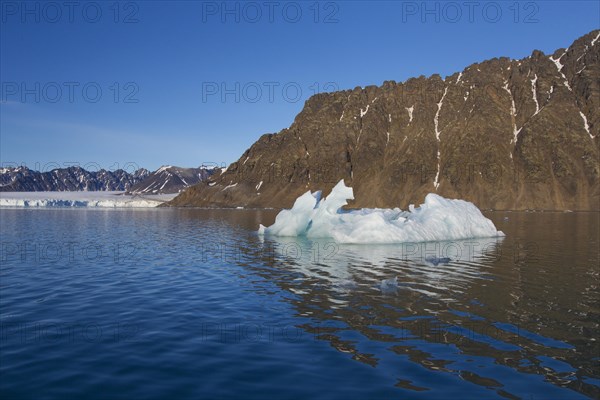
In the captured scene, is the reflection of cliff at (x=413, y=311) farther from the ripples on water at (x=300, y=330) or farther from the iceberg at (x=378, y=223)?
the iceberg at (x=378, y=223)

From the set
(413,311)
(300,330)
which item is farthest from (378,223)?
(300,330)

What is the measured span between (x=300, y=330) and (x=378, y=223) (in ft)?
98.9

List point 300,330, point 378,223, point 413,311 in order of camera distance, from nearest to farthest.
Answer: point 300,330
point 413,311
point 378,223

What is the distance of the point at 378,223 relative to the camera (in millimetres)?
44531

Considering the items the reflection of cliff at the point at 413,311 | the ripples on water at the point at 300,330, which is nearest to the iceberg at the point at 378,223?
the reflection of cliff at the point at 413,311

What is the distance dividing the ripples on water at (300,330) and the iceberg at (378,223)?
42.8 ft

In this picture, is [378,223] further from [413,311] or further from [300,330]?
[300,330]

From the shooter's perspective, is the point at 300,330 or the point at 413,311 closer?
the point at 300,330

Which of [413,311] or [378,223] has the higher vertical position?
[378,223]

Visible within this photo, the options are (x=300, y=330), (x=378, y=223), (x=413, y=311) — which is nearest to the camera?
(x=300, y=330)

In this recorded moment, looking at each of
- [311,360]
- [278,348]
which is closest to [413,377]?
[311,360]

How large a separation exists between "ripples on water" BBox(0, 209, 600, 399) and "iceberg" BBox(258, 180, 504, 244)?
42.8ft

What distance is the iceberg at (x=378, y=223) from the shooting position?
44.5 m

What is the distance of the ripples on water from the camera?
1091 cm
